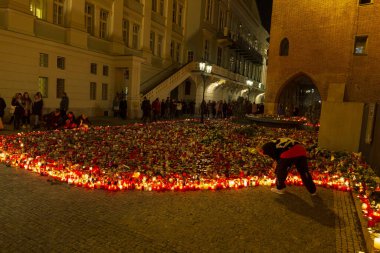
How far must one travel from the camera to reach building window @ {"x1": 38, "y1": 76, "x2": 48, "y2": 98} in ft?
63.4

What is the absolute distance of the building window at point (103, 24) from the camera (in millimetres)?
24531

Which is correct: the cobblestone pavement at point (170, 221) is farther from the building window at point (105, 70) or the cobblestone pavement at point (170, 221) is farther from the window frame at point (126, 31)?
the window frame at point (126, 31)

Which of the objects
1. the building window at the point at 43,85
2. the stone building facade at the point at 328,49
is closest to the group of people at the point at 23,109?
the building window at the point at 43,85

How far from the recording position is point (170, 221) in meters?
5.35

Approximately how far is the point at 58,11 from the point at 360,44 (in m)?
21.8

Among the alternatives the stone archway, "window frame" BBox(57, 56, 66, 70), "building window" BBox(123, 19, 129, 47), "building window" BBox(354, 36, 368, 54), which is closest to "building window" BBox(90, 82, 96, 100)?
"window frame" BBox(57, 56, 66, 70)

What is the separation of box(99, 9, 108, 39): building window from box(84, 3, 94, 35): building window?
97 cm

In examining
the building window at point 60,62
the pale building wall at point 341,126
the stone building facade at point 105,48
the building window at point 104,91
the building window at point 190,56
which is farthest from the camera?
the building window at point 190,56

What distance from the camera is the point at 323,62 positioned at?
25047 mm

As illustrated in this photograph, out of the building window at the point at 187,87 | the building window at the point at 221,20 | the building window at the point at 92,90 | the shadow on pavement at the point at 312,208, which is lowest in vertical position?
the shadow on pavement at the point at 312,208

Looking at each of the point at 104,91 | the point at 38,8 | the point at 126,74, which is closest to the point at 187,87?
the point at 126,74

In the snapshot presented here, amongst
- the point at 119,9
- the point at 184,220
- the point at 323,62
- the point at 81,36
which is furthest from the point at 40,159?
the point at 323,62

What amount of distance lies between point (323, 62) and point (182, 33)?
681 inches

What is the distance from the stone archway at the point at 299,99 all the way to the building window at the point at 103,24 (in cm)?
1535
